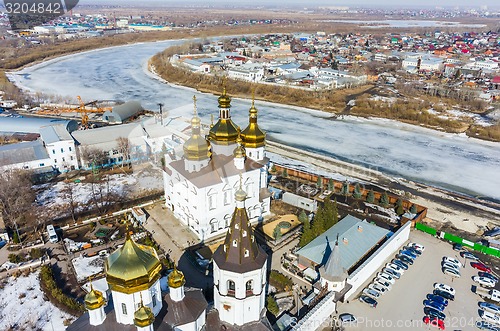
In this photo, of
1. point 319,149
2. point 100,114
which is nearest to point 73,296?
point 319,149

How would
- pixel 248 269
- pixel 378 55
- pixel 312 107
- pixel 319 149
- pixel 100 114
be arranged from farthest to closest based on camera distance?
pixel 378 55 → pixel 312 107 → pixel 100 114 → pixel 319 149 → pixel 248 269

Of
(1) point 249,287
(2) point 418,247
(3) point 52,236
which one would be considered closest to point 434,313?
(2) point 418,247

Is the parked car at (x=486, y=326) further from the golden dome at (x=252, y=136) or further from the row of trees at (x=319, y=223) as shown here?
the golden dome at (x=252, y=136)

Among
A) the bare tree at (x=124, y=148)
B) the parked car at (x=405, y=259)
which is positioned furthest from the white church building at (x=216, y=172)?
the bare tree at (x=124, y=148)

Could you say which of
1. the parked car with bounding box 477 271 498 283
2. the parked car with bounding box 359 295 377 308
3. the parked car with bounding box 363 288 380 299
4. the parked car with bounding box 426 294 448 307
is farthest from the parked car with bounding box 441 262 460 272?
Result: the parked car with bounding box 359 295 377 308

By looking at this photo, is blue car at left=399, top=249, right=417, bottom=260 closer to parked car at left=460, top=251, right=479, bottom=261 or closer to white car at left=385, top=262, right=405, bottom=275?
white car at left=385, top=262, right=405, bottom=275

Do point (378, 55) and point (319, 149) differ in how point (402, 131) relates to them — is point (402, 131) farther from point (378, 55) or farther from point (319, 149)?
point (378, 55)
